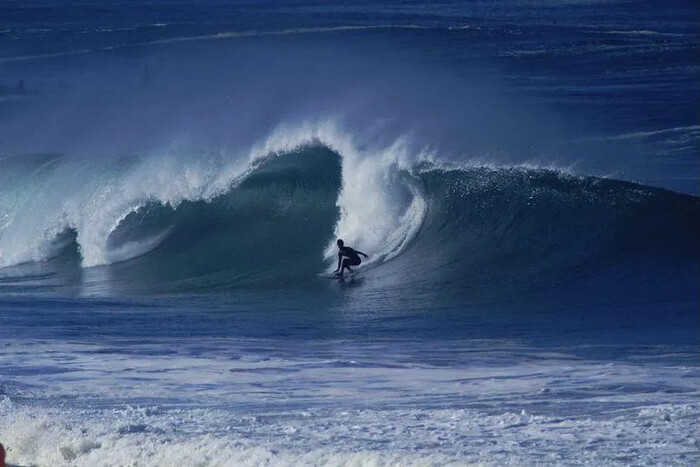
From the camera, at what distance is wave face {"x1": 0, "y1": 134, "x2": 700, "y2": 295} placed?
1503 cm

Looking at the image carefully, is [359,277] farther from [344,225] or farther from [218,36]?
[218,36]

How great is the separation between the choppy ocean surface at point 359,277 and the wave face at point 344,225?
0.04 meters

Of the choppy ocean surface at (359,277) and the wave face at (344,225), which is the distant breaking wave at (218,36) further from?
the wave face at (344,225)

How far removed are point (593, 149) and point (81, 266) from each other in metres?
11.2

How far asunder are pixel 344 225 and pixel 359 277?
183cm

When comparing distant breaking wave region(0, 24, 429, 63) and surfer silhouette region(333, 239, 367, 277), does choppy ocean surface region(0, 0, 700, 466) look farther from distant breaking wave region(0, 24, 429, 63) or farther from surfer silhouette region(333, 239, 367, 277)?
distant breaking wave region(0, 24, 429, 63)

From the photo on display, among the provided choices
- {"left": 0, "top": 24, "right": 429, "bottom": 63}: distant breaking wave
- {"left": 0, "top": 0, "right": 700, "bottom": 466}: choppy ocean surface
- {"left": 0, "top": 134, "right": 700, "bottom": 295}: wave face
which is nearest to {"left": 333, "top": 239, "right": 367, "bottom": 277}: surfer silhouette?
{"left": 0, "top": 0, "right": 700, "bottom": 466}: choppy ocean surface

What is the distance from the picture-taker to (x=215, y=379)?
9906mm

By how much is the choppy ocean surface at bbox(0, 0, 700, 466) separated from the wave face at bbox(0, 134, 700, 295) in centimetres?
4

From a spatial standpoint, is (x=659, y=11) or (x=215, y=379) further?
(x=659, y=11)

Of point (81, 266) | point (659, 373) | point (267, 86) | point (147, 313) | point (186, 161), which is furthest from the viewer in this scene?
point (267, 86)

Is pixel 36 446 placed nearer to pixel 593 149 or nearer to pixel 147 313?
pixel 147 313

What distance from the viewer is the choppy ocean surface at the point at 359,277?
8.42 meters

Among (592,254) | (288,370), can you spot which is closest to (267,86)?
(592,254)
